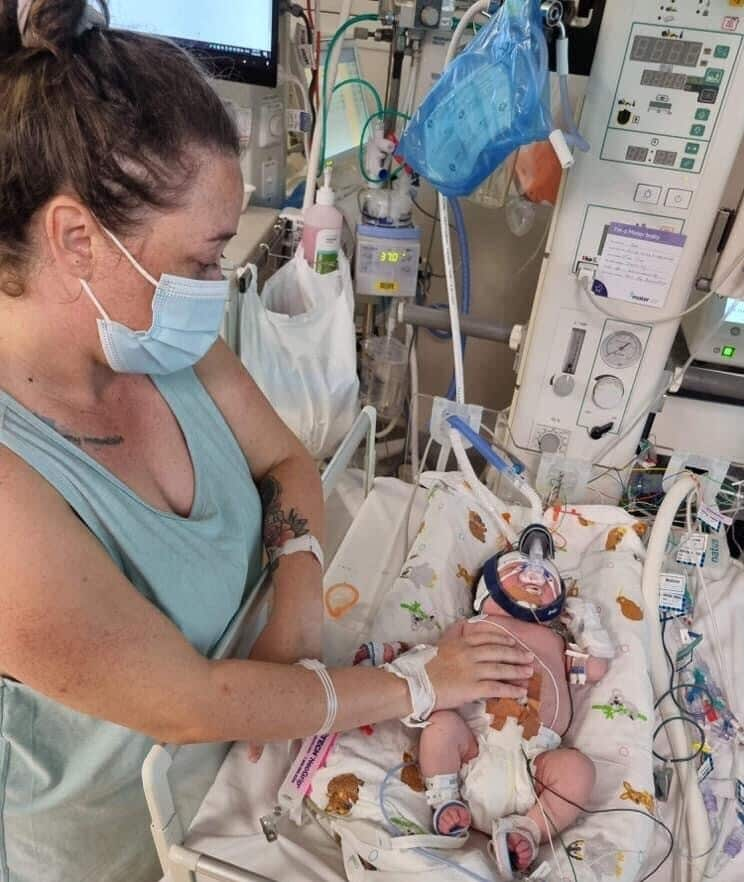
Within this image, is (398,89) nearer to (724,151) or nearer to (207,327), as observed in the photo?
(724,151)

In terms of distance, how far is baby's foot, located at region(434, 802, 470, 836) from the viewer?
1.15m

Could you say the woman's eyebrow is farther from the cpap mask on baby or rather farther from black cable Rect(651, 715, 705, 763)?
black cable Rect(651, 715, 705, 763)

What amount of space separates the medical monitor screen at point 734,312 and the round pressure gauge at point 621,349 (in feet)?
0.72

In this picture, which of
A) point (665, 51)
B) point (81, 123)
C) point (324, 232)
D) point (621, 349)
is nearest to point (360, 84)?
point (324, 232)

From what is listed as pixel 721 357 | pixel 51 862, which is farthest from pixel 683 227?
pixel 51 862

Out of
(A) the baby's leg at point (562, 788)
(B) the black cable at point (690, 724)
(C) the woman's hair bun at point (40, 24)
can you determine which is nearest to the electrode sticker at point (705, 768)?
(B) the black cable at point (690, 724)

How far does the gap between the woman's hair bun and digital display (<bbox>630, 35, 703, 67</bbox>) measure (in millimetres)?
1098

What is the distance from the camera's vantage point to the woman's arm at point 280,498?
1.17 m

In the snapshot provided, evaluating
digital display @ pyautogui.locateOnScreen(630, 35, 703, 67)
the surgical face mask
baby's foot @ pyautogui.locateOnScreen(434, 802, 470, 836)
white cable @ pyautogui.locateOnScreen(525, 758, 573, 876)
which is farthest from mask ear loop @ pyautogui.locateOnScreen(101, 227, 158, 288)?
digital display @ pyautogui.locateOnScreen(630, 35, 703, 67)

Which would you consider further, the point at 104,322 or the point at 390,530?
the point at 390,530

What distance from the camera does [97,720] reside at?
98cm

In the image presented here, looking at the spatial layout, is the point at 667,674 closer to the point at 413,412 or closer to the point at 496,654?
the point at 496,654

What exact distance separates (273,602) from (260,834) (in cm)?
34

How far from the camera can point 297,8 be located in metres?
2.00
